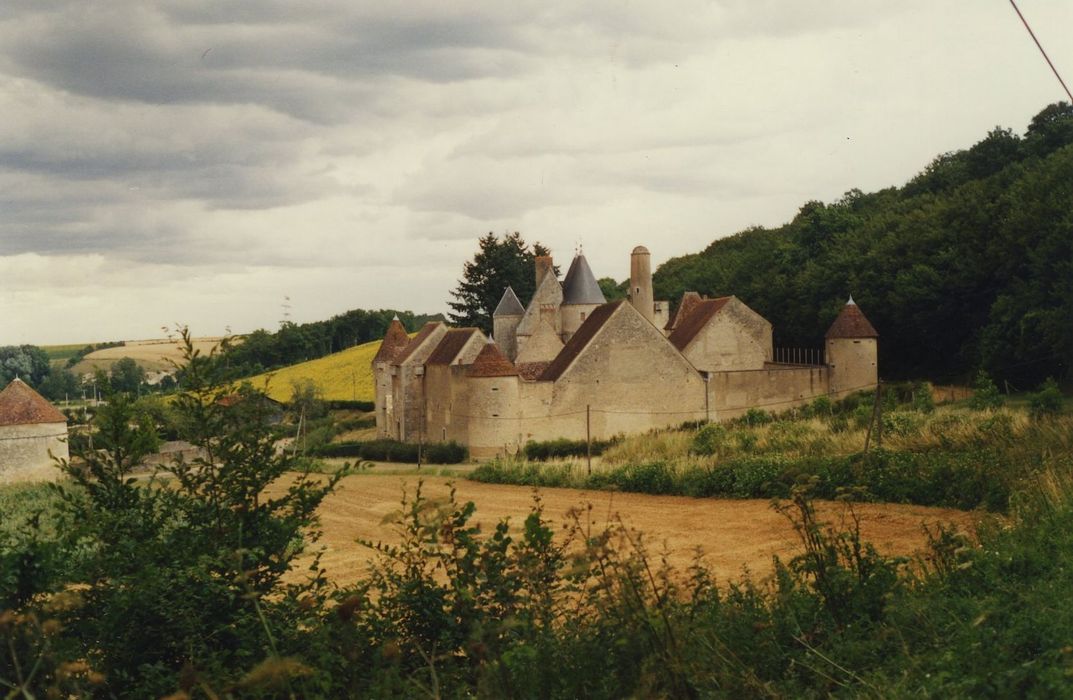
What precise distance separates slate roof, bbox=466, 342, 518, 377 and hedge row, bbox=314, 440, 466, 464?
3123 mm

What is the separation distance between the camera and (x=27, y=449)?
121ft

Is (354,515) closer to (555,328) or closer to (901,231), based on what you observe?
(555,328)

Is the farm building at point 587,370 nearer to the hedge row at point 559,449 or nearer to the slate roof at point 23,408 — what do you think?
the hedge row at point 559,449

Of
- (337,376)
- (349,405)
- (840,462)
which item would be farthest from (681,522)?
(337,376)

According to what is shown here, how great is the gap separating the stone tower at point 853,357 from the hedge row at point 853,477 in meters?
21.0

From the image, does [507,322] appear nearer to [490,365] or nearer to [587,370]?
[587,370]

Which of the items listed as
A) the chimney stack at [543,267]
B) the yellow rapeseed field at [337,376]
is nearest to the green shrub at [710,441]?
the chimney stack at [543,267]

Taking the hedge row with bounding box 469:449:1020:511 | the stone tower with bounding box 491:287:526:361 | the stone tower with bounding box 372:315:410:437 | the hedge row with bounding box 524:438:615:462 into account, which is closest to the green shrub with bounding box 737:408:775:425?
the hedge row with bounding box 524:438:615:462

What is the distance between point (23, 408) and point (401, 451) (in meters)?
14.2

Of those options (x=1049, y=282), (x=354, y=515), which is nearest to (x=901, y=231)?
(x=1049, y=282)

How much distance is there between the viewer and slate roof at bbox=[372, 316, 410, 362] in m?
45.1

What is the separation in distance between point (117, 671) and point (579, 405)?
3129 cm

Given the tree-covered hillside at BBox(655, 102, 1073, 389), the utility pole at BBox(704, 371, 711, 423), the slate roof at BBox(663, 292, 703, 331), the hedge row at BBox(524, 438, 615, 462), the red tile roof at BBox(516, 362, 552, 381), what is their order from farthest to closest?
the slate roof at BBox(663, 292, 703, 331) < the utility pole at BBox(704, 371, 711, 423) < the red tile roof at BBox(516, 362, 552, 381) < the tree-covered hillside at BBox(655, 102, 1073, 389) < the hedge row at BBox(524, 438, 615, 462)

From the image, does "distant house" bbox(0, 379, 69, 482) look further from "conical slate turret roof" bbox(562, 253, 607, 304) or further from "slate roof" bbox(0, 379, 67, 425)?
"conical slate turret roof" bbox(562, 253, 607, 304)
